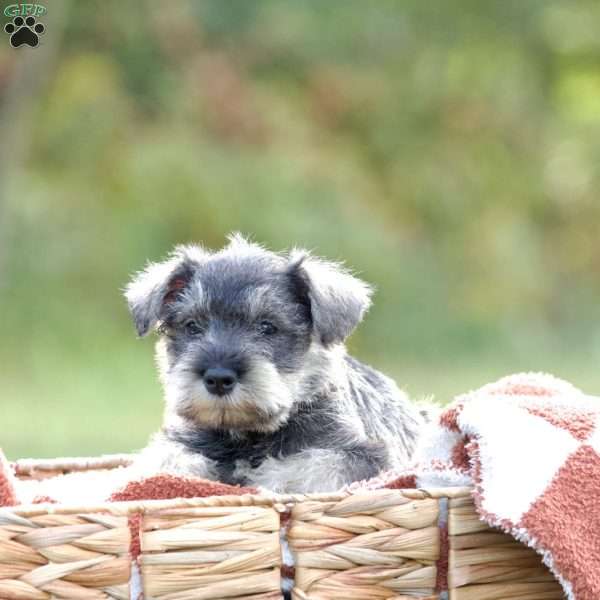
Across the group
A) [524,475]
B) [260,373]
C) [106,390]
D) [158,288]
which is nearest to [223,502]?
[524,475]

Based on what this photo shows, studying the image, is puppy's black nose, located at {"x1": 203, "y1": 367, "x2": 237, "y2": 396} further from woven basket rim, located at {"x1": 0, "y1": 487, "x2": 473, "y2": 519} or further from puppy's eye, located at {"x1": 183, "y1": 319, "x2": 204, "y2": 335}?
woven basket rim, located at {"x1": 0, "y1": 487, "x2": 473, "y2": 519}

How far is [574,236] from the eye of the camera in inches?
526

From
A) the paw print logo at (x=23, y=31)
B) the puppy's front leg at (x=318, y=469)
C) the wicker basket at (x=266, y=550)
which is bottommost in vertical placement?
the wicker basket at (x=266, y=550)

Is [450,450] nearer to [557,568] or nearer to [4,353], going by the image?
[557,568]

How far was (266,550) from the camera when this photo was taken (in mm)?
2756

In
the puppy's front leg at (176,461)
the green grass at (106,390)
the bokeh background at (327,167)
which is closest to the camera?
the puppy's front leg at (176,461)

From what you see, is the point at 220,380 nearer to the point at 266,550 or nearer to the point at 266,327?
the point at 266,327

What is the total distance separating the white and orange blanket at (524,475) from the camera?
275 centimetres

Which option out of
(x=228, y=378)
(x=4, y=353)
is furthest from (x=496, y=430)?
(x=4, y=353)

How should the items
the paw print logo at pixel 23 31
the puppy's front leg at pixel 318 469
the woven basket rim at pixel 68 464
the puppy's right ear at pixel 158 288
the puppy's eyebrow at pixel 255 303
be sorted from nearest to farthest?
the puppy's front leg at pixel 318 469 < the puppy's eyebrow at pixel 255 303 < the puppy's right ear at pixel 158 288 < the woven basket rim at pixel 68 464 < the paw print logo at pixel 23 31

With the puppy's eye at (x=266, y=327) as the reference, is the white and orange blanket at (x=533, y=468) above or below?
below

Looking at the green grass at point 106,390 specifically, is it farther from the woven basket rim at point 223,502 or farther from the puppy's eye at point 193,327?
the woven basket rim at point 223,502

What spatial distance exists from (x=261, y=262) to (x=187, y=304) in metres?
0.28

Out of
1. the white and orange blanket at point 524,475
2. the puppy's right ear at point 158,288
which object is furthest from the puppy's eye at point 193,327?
the white and orange blanket at point 524,475
